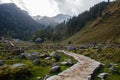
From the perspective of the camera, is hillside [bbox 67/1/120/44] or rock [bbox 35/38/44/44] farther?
rock [bbox 35/38/44/44]

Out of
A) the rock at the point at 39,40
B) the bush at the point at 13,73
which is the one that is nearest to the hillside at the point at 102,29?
the rock at the point at 39,40

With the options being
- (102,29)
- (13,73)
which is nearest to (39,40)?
(102,29)

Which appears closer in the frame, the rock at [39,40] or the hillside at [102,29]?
the hillside at [102,29]

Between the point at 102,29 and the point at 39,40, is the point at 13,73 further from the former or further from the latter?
the point at 39,40

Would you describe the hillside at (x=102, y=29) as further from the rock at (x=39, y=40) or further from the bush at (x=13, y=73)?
the bush at (x=13, y=73)

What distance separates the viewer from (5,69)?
80.5ft

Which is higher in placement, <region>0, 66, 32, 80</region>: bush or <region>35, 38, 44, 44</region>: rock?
<region>35, 38, 44, 44</region>: rock

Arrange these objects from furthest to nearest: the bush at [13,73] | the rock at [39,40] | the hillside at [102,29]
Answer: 1. the rock at [39,40]
2. the hillside at [102,29]
3. the bush at [13,73]

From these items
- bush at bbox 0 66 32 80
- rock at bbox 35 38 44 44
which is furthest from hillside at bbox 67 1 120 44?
bush at bbox 0 66 32 80

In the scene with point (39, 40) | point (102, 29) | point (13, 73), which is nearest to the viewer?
point (13, 73)

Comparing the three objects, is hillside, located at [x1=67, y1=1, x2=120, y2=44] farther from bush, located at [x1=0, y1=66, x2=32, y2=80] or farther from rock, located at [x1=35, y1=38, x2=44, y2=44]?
bush, located at [x1=0, y1=66, x2=32, y2=80]

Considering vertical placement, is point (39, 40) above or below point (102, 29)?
below

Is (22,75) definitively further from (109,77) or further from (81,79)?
(109,77)

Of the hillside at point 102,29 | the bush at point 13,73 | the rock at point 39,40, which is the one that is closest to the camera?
the bush at point 13,73
